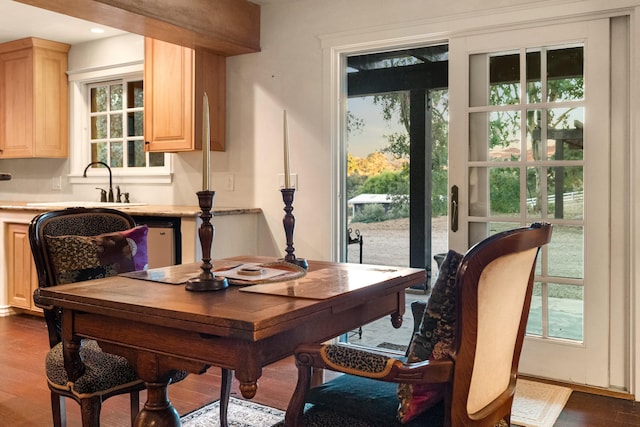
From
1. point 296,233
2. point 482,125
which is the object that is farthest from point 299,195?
point 482,125

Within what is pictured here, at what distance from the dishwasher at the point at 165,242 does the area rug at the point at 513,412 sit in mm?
1184

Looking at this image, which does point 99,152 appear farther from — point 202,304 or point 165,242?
point 202,304

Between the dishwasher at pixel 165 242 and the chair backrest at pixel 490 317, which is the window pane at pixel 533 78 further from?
the dishwasher at pixel 165 242

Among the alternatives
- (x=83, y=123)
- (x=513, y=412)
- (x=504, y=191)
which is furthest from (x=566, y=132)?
(x=83, y=123)

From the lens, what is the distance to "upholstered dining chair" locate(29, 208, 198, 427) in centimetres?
197

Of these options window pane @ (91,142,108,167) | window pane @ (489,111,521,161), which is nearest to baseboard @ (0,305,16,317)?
window pane @ (91,142,108,167)

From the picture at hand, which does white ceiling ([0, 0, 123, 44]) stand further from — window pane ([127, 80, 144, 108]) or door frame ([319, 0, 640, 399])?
door frame ([319, 0, 640, 399])

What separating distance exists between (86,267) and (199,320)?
3.46 ft

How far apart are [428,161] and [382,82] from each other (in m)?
0.97

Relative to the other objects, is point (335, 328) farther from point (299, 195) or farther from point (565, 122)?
point (299, 195)

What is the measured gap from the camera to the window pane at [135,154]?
5.07 metres

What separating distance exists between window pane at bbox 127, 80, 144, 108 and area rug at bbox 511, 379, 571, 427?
3726 millimetres

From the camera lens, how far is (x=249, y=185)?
427cm

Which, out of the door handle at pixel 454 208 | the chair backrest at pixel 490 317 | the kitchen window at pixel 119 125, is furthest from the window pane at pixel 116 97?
the chair backrest at pixel 490 317
